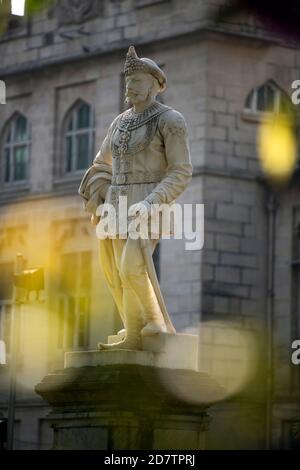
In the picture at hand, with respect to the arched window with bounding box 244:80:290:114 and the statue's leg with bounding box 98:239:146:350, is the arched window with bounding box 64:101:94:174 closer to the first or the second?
the arched window with bounding box 244:80:290:114

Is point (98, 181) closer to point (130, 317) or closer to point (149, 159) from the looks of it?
point (149, 159)

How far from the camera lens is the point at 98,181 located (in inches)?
657

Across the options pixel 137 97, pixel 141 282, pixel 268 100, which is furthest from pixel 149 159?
pixel 268 100

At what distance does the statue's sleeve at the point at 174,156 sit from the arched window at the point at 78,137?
28.5 metres

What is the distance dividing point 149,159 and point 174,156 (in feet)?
0.80

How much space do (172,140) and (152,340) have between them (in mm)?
1757

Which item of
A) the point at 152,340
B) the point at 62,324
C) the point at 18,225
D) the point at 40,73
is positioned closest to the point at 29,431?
the point at 62,324

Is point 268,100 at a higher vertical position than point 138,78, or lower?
higher

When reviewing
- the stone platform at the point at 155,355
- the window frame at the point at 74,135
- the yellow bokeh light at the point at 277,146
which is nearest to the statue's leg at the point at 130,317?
the stone platform at the point at 155,355

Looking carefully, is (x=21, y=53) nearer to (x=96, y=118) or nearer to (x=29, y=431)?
(x=96, y=118)

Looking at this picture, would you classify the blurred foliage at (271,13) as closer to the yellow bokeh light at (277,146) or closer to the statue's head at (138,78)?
the statue's head at (138,78)

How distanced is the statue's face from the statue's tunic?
0.13 m

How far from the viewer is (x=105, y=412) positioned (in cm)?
1546

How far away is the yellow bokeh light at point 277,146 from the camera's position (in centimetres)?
4244
